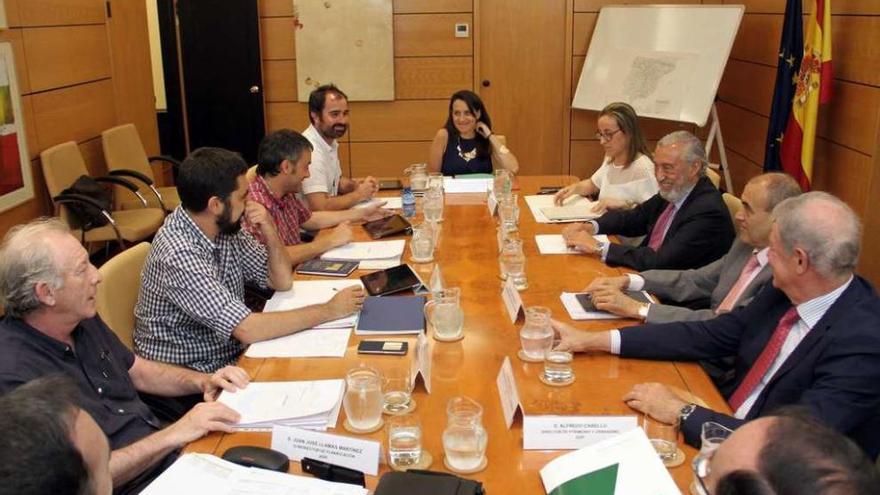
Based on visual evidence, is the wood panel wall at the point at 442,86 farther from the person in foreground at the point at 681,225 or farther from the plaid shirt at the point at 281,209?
the plaid shirt at the point at 281,209

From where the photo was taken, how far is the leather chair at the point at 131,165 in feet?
17.5

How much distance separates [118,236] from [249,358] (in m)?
2.86

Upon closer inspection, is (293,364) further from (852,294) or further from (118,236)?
(118,236)

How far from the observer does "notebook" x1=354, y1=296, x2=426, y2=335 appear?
7.73 ft

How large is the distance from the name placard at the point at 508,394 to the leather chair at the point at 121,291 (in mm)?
1328

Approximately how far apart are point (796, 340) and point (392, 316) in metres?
1.18

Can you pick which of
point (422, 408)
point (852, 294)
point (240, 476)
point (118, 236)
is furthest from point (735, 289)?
point (118, 236)

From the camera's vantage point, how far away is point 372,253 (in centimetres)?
318

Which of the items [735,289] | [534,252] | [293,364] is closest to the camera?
[293,364]

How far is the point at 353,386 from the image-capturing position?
5.83ft

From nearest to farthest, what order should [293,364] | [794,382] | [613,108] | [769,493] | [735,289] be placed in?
[769,493] < [794,382] < [293,364] < [735,289] < [613,108]

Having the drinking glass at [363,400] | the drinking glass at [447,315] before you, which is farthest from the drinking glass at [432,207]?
the drinking glass at [363,400]

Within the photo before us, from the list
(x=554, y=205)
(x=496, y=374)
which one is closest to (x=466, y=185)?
(x=554, y=205)

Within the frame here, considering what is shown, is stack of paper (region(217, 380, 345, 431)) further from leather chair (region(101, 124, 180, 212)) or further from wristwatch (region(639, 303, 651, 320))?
leather chair (region(101, 124, 180, 212))
